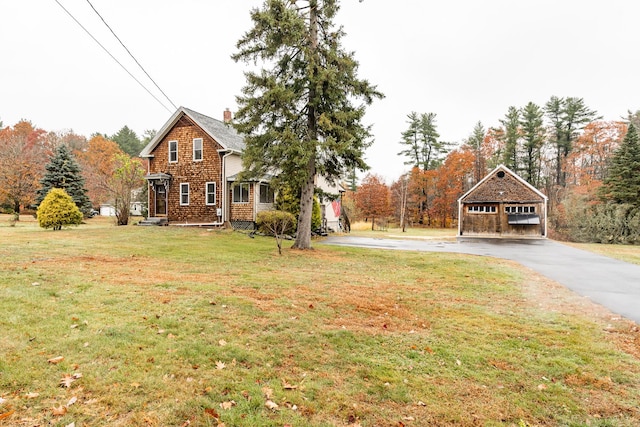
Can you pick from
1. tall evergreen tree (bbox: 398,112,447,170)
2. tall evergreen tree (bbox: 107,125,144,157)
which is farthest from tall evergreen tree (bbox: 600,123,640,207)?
tall evergreen tree (bbox: 107,125,144,157)

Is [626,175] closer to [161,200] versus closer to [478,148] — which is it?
[478,148]

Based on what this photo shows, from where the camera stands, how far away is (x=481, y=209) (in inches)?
1128

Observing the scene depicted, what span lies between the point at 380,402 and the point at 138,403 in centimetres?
230

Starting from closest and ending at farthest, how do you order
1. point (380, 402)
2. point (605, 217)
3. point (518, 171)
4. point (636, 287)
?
1. point (380, 402)
2. point (636, 287)
3. point (605, 217)
4. point (518, 171)

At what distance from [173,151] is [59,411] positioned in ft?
74.3

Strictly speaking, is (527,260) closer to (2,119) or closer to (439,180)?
(439,180)

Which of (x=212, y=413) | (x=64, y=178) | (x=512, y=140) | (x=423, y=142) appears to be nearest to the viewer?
A: (x=212, y=413)

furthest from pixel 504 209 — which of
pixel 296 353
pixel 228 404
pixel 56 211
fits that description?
pixel 56 211

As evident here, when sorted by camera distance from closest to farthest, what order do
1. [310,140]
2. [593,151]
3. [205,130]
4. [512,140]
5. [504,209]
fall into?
1. [310,140]
2. [205,130]
3. [504,209]
4. [593,151]
5. [512,140]

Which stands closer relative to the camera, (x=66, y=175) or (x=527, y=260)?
(x=527, y=260)

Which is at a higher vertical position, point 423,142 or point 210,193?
point 423,142

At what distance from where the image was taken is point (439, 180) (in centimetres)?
4512

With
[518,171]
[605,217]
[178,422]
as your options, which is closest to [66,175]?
[178,422]

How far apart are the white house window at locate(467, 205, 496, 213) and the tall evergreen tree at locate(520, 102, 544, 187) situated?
18.8 m
